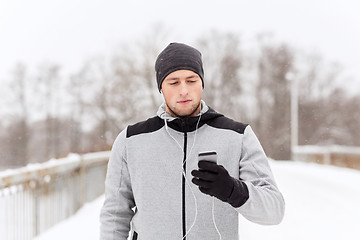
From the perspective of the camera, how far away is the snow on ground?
566cm

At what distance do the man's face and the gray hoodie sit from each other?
0.04 meters

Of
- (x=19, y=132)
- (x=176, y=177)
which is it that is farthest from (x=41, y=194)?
(x=19, y=132)

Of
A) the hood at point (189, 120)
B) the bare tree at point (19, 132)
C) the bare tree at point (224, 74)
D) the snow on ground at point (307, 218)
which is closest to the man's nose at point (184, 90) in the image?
the hood at point (189, 120)

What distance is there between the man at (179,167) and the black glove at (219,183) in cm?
11

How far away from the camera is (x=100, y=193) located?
9.06 m

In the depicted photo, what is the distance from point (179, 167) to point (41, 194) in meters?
3.86

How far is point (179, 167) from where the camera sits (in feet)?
5.96

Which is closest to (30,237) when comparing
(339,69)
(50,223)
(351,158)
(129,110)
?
(50,223)

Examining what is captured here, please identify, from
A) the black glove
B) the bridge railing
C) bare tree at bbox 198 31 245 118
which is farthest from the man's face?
bare tree at bbox 198 31 245 118

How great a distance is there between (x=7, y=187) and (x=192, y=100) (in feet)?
9.92

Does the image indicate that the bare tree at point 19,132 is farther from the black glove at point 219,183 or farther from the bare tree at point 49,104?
the black glove at point 219,183

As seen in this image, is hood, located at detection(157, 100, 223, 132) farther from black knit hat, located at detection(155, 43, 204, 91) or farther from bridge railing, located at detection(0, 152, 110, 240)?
bridge railing, located at detection(0, 152, 110, 240)

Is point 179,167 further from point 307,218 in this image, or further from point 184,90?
point 307,218

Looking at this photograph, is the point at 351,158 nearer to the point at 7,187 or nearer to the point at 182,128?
the point at 7,187
